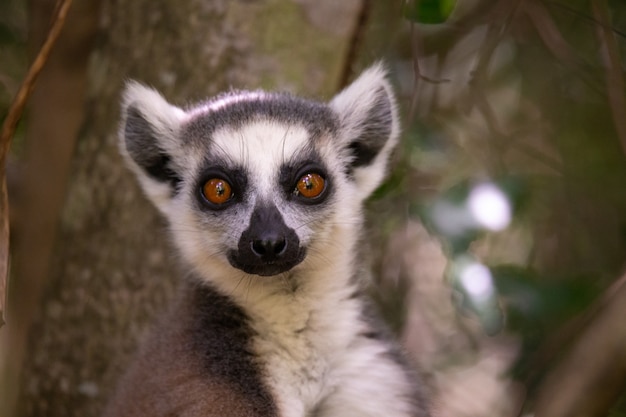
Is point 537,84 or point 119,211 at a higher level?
point 537,84

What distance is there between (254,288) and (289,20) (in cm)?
118

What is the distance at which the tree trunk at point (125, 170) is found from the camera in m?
3.41

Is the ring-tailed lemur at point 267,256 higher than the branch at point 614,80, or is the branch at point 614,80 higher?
the branch at point 614,80

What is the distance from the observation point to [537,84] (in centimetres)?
463

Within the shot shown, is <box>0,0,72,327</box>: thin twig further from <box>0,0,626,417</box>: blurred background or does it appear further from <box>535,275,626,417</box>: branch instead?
<box>535,275,626,417</box>: branch

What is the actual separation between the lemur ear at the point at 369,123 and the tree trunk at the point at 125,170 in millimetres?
396

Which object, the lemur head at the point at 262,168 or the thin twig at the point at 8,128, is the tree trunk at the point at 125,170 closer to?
the lemur head at the point at 262,168

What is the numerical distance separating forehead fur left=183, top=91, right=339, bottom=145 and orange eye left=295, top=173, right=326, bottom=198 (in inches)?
6.6

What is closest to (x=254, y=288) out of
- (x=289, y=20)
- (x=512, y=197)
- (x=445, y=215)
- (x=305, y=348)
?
(x=305, y=348)

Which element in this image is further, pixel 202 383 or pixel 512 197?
pixel 512 197

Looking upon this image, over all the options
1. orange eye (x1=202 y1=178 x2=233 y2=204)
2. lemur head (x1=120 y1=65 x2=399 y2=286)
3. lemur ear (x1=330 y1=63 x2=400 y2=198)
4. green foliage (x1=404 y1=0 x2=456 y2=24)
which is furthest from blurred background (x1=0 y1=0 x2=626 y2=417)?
orange eye (x1=202 y1=178 x2=233 y2=204)

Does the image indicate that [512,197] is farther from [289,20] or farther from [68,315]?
[68,315]

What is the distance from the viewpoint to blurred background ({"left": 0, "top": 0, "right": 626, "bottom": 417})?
3.11 metres

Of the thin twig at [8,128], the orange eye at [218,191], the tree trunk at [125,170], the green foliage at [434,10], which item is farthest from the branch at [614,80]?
the thin twig at [8,128]
